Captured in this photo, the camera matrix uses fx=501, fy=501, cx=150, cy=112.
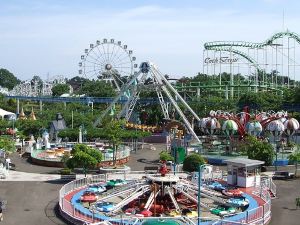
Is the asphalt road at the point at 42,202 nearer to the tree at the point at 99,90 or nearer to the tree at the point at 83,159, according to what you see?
the tree at the point at 83,159

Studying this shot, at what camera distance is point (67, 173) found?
1574 inches

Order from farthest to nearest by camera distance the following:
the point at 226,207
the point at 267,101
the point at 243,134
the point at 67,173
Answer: the point at 267,101
the point at 243,134
the point at 67,173
the point at 226,207

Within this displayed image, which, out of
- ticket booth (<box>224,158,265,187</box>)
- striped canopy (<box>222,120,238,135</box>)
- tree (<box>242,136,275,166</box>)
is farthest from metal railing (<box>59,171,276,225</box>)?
striped canopy (<box>222,120,238,135</box>)

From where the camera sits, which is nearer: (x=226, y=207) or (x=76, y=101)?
(x=226, y=207)

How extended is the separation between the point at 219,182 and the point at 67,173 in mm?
12121

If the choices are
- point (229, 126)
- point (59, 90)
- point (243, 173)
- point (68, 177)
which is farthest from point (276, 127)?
point (59, 90)

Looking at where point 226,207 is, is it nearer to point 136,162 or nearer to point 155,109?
point 136,162

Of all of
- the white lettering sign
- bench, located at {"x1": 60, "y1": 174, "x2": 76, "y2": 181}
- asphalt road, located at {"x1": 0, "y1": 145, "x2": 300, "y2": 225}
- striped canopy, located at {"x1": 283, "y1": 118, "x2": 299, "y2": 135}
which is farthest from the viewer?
the white lettering sign

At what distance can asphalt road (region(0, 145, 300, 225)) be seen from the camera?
2764 centimetres

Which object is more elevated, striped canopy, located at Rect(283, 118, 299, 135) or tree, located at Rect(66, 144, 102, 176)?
striped canopy, located at Rect(283, 118, 299, 135)

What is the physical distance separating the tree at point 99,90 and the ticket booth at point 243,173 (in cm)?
7230

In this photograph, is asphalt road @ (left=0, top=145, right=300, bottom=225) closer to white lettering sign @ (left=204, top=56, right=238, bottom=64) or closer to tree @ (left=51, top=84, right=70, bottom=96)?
white lettering sign @ (left=204, top=56, right=238, bottom=64)

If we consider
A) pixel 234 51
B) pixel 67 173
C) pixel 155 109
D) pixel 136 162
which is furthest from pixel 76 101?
pixel 67 173

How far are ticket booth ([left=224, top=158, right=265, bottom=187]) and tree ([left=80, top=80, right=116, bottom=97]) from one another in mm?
72296
